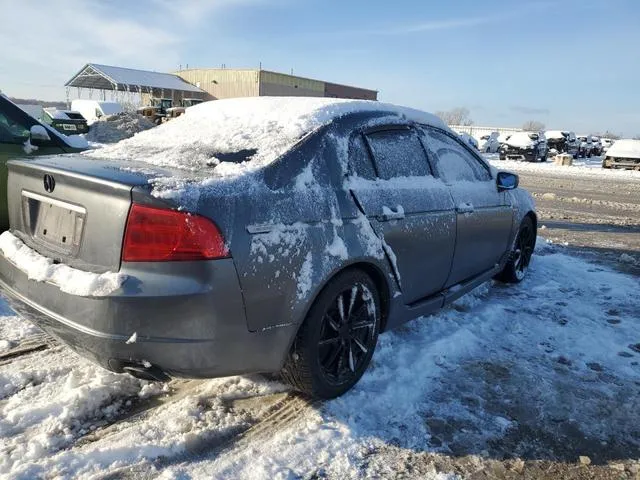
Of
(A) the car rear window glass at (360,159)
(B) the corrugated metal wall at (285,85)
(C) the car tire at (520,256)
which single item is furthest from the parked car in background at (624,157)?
(B) the corrugated metal wall at (285,85)

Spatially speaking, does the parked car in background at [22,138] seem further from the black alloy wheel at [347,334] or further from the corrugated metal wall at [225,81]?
the corrugated metal wall at [225,81]

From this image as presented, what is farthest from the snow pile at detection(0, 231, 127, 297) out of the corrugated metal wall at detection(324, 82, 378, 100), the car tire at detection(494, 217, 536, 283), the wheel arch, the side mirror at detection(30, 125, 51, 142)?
the corrugated metal wall at detection(324, 82, 378, 100)

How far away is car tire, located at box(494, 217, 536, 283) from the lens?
213 inches

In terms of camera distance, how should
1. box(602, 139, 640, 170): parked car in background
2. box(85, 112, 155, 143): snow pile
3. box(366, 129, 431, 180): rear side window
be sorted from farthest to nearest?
box(85, 112, 155, 143): snow pile
box(602, 139, 640, 170): parked car in background
box(366, 129, 431, 180): rear side window

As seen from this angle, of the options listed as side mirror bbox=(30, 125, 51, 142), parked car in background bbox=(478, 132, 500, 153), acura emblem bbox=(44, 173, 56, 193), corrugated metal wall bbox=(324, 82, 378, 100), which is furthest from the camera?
corrugated metal wall bbox=(324, 82, 378, 100)

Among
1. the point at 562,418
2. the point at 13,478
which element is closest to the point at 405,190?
the point at 562,418

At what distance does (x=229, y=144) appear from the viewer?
3.09 m

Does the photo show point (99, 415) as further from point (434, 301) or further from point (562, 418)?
point (562, 418)

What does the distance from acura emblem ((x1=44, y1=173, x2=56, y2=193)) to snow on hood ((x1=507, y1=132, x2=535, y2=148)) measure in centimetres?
2960

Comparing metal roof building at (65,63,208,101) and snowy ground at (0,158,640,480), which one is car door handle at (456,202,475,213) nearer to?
snowy ground at (0,158,640,480)

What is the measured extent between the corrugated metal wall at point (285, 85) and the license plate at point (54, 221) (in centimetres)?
5950

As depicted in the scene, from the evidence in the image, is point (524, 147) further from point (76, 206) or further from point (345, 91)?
point (345, 91)

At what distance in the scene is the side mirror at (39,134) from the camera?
4.87 meters

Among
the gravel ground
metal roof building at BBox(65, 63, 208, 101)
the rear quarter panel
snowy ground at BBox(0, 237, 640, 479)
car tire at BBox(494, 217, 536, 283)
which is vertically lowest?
snowy ground at BBox(0, 237, 640, 479)
